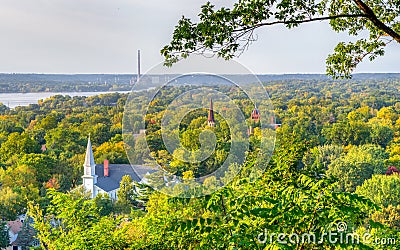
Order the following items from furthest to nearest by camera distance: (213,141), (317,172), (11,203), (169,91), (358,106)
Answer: (358,106) < (11,203) < (169,91) < (213,141) < (317,172)

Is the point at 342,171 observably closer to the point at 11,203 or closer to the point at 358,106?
the point at 11,203

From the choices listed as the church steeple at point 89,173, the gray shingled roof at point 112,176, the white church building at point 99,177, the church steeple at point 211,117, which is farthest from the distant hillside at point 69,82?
the church steeple at point 211,117

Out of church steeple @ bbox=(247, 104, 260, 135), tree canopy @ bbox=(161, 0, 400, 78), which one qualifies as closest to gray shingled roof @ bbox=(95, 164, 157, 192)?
church steeple @ bbox=(247, 104, 260, 135)

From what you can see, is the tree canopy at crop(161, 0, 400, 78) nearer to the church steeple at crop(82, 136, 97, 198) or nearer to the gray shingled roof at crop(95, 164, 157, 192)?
the gray shingled roof at crop(95, 164, 157, 192)

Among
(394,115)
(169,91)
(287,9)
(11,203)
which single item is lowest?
(11,203)

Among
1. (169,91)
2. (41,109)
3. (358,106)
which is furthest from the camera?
(41,109)

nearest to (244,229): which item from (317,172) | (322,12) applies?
(317,172)
